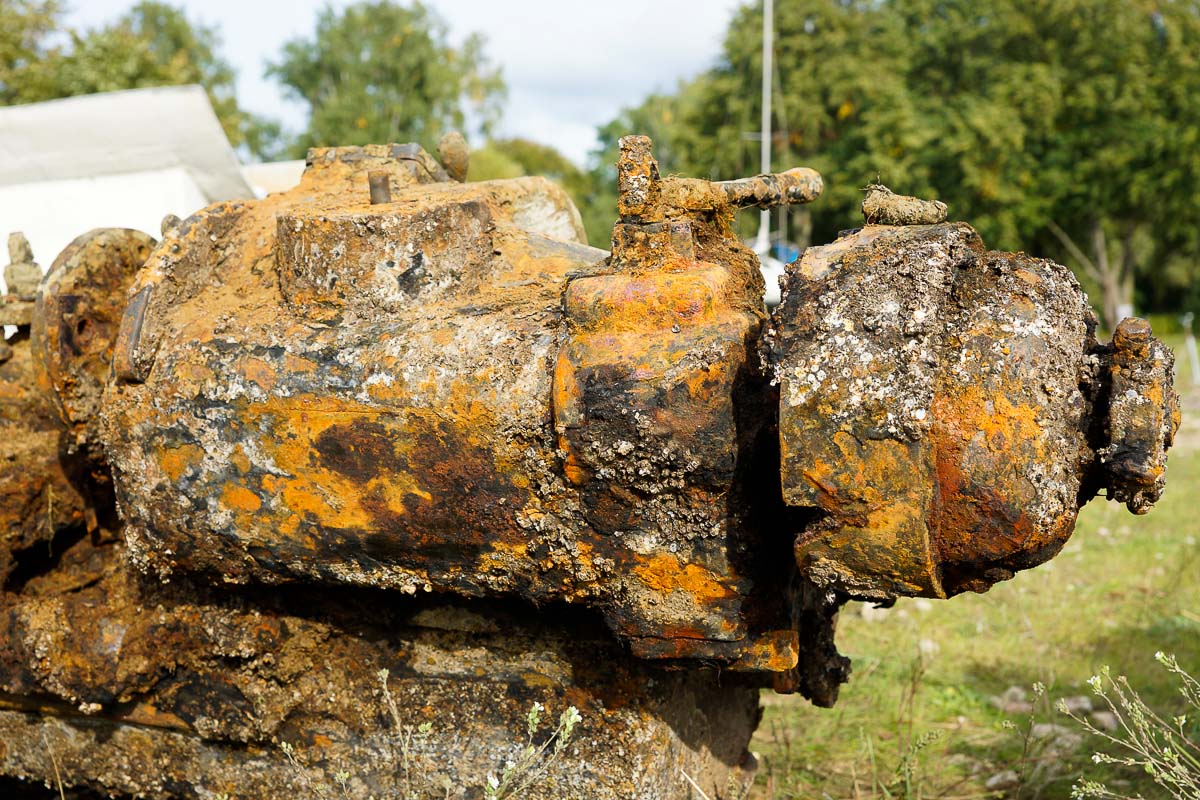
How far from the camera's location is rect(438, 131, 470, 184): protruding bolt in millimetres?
2814

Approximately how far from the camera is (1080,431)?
1706 mm

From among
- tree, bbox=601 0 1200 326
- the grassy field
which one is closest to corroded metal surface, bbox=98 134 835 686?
the grassy field

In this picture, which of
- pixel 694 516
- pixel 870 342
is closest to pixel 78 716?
pixel 694 516

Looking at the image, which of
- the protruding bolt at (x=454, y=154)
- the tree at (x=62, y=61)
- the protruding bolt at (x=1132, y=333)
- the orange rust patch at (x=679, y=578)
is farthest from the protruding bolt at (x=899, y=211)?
the tree at (x=62, y=61)

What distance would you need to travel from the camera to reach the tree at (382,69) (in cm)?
2797

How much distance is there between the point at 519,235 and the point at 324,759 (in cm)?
124

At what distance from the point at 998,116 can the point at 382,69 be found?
16.1 metres

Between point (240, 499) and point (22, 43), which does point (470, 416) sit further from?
point (22, 43)

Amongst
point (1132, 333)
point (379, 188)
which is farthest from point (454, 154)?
point (1132, 333)

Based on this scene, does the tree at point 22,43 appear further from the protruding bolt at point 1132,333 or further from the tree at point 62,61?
the protruding bolt at point 1132,333

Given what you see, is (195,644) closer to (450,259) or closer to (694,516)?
(450,259)

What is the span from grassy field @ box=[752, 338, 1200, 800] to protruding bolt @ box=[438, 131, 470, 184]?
1860 millimetres

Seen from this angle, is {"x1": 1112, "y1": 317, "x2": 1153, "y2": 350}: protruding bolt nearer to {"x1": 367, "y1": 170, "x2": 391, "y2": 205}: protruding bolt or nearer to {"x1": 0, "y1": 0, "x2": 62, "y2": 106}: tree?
{"x1": 367, "y1": 170, "x2": 391, "y2": 205}: protruding bolt

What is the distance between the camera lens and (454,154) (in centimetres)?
283
